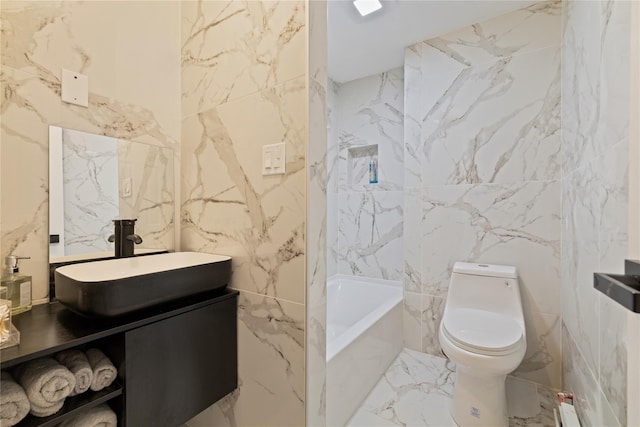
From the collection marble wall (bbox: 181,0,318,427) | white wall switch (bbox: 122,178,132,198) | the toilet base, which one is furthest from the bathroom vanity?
the toilet base

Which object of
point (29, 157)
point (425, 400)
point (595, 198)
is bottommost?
point (425, 400)

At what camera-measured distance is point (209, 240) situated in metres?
1.40

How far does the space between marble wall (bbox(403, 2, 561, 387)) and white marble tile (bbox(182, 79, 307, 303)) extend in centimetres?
153

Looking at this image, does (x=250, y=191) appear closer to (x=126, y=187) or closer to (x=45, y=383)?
(x=126, y=187)

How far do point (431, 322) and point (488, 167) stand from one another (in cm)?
126

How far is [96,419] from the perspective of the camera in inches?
34.4

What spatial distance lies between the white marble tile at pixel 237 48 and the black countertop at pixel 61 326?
0.93m

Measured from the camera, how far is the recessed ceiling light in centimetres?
190

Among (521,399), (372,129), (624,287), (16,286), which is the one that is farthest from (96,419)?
(372,129)

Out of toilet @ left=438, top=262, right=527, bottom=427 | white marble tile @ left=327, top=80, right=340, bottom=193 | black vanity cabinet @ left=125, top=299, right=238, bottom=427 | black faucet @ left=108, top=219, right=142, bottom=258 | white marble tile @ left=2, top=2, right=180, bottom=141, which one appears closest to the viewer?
black vanity cabinet @ left=125, top=299, right=238, bottom=427

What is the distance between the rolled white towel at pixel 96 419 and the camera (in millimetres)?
848

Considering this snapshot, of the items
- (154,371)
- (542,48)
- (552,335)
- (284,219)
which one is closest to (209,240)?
(284,219)

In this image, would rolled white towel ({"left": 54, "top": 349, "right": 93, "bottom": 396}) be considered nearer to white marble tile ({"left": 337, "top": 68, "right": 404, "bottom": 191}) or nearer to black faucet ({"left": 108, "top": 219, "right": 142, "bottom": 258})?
black faucet ({"left": 108, "top": 219, "right": 142, "bottom": 258})

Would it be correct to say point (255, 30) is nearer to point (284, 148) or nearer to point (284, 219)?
point (284, 148)
